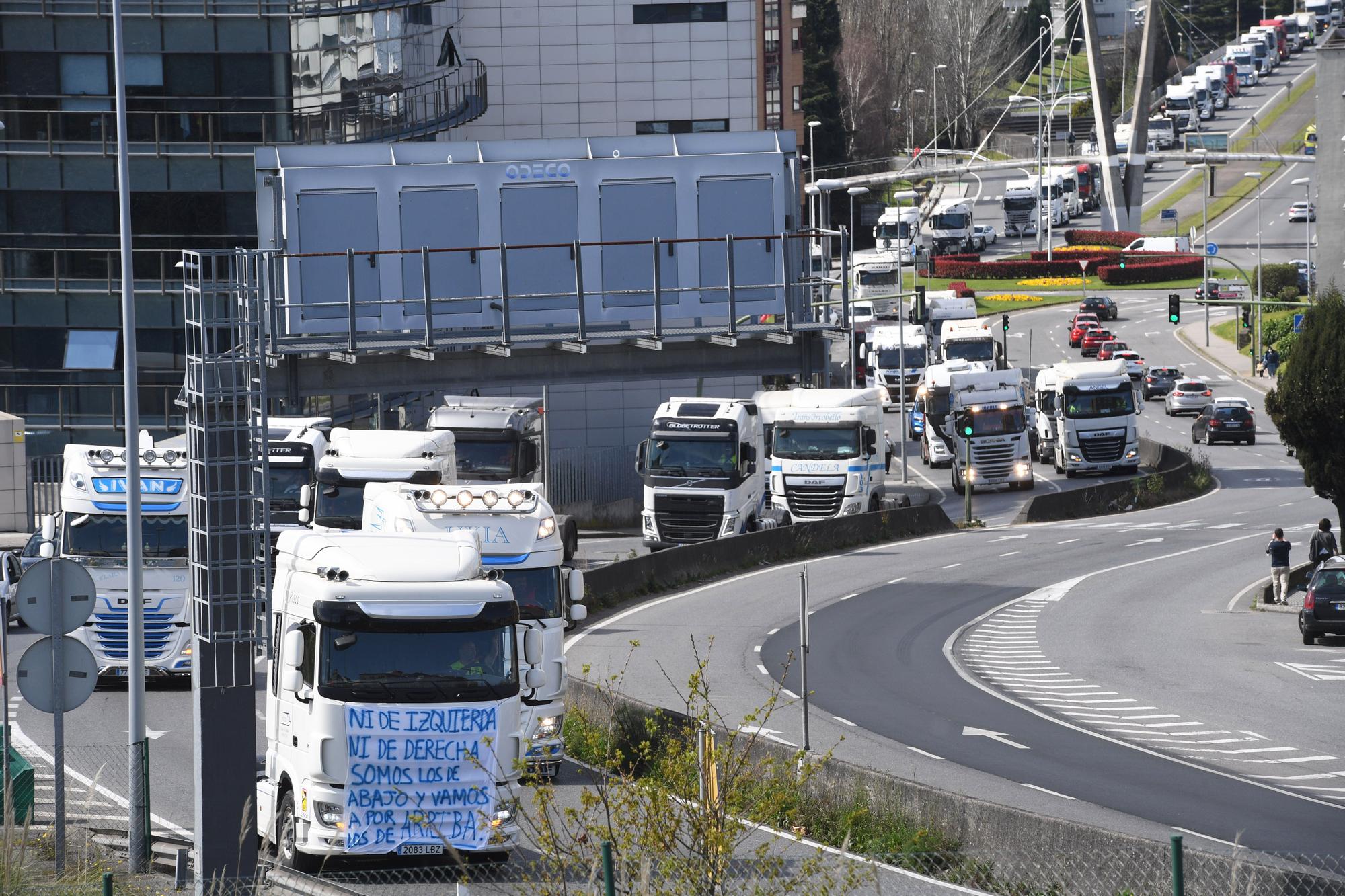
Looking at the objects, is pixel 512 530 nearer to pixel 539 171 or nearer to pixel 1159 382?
pixel 539 171

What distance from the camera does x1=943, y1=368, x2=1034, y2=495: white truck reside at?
182ft

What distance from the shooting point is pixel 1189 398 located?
2955 inches

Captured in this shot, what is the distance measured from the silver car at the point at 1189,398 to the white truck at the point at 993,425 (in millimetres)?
20003

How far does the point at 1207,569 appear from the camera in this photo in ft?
137

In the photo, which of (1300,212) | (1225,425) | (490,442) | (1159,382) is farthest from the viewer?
(1300,212)

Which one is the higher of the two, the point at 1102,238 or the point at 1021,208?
the point at 1021,208

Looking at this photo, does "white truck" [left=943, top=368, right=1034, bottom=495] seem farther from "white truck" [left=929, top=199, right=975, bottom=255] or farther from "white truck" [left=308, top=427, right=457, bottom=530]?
"white truck" [left=929, top=199, right=975, bottom=255]

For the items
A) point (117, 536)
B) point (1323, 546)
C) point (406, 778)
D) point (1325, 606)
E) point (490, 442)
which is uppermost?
point (490, 442)

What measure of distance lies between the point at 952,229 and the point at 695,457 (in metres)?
84.0

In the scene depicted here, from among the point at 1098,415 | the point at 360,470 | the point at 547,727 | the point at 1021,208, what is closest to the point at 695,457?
the point at 360,470

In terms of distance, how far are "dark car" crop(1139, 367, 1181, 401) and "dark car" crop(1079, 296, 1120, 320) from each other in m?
18.6

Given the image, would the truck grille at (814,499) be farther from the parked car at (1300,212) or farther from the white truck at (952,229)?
the parked car at (1300,212)

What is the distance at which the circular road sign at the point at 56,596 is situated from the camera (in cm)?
1544

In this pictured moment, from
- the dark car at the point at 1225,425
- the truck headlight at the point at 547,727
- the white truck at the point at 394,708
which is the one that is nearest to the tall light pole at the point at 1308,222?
the dark car at the point at 1225,425
